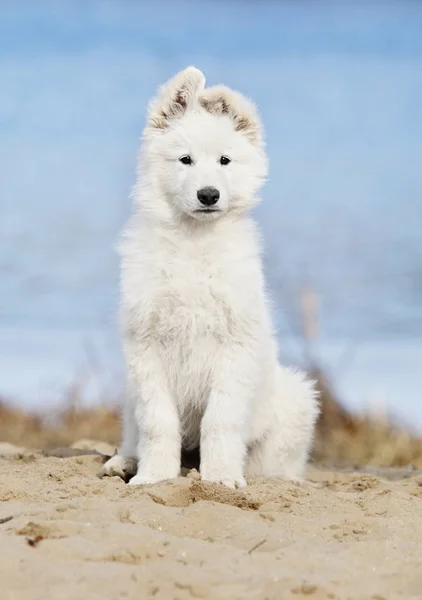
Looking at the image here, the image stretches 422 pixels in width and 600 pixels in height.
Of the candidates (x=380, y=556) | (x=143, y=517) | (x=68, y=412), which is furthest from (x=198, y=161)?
(x=68, y=412)

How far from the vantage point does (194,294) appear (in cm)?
623

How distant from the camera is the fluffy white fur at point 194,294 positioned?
20.3ft

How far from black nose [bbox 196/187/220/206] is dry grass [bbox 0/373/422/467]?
3930 mm

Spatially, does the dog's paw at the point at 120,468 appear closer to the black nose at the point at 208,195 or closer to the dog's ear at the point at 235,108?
the black nose at the point at 208,195

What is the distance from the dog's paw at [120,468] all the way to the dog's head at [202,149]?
1.70 m

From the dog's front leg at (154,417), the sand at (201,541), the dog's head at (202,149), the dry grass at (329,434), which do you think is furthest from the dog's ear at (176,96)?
the dry grass at (329,434)

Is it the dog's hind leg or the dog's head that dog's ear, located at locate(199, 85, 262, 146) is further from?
the dog's hind leg

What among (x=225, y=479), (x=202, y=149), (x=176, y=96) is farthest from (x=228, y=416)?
(x=176, y=96)

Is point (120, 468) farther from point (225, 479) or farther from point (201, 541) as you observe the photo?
point (201, 541)

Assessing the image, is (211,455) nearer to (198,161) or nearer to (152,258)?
(152,258)

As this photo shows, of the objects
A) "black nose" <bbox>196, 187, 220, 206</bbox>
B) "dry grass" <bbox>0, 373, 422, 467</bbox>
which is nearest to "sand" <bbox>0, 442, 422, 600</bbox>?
"black nose" <bbox>196, 187, 220, 206</bbox>

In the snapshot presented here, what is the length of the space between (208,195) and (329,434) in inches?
177

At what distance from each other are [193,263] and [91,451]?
8.53 ft

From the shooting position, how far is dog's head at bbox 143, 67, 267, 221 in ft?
20.3
